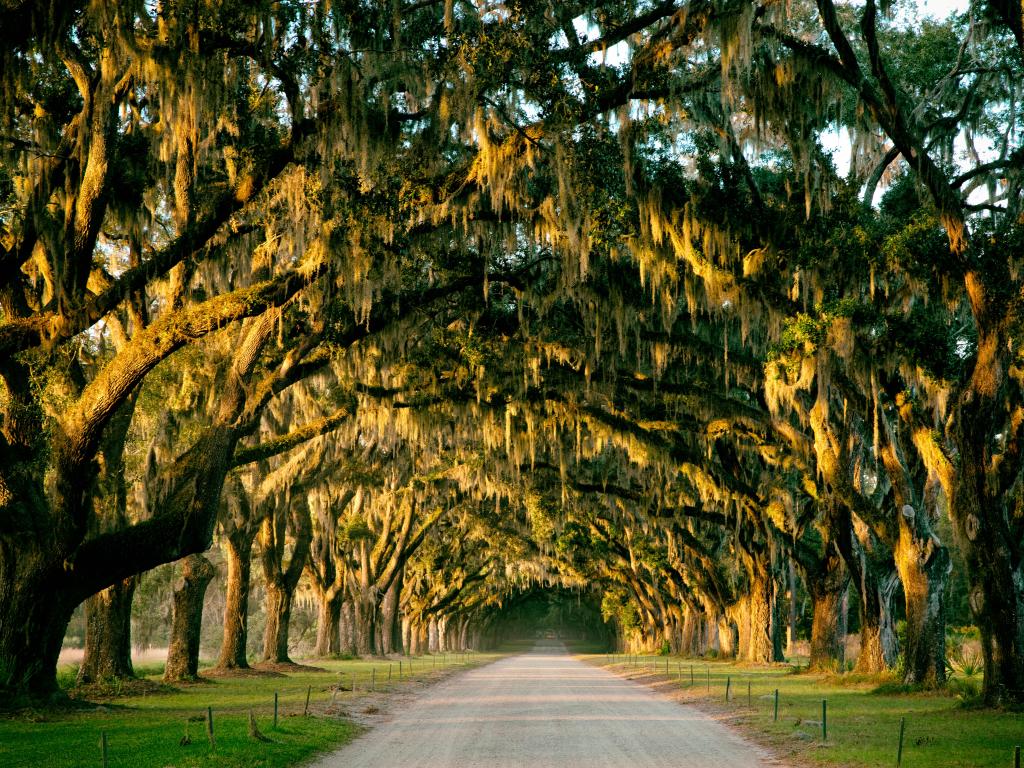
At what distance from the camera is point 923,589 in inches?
706

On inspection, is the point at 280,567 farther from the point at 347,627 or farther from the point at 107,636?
the point at 347,627

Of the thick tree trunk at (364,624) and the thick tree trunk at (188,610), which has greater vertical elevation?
the thick tree trunk at (188,610)

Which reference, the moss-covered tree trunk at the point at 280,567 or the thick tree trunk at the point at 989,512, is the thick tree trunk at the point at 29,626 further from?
the moss-covered tree trunk at the point at 280,567

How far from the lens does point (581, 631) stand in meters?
159

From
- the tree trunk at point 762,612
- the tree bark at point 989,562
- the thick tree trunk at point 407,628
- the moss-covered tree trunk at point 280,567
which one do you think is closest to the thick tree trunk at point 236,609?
the moss-covered tree trunk at point 280,567

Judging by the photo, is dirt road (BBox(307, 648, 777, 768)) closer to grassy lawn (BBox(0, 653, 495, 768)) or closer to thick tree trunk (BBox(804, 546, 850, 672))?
grassy lawn (BBox(0, 653, 495, 768))

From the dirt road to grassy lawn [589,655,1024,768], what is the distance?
61 centimetres

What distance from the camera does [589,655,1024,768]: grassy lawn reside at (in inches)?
400

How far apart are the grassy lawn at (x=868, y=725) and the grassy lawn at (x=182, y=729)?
5918 mm

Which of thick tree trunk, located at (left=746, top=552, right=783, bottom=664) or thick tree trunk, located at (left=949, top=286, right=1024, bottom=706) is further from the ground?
thick tree trunk, located at (left=949, top=286, right=1024, bottom=706)

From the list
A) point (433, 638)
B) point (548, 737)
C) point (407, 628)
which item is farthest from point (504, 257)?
point (433, 638)

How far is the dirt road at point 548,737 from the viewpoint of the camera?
1036cm

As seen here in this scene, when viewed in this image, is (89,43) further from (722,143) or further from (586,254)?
(722,143)

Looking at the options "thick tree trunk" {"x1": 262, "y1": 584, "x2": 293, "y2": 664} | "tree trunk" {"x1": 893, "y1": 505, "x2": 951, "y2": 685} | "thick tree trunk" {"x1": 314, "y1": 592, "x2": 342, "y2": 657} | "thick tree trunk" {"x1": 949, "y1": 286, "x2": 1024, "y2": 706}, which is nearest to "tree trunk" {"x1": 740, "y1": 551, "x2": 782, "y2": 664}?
"tree trunk" {"x1": 893, "y1": 505, "x2": 951, "y2": 685}
